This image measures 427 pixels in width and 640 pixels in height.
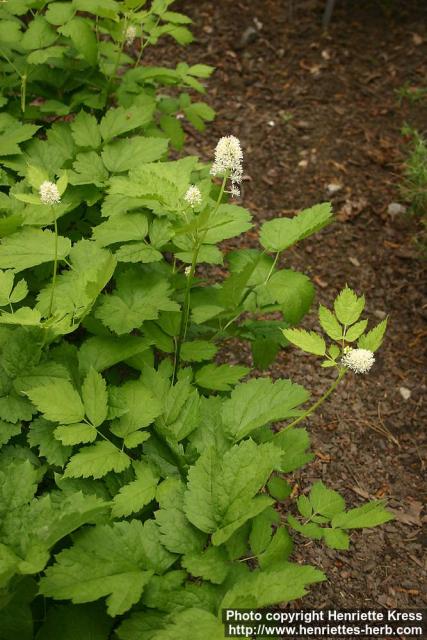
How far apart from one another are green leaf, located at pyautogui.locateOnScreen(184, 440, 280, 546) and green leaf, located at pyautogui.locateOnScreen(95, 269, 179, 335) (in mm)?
465

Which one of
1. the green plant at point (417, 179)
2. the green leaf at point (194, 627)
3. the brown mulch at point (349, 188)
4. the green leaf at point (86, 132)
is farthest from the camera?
the green plant at point (417, 179)

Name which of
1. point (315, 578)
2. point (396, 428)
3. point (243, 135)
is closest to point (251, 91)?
point (243, 135)

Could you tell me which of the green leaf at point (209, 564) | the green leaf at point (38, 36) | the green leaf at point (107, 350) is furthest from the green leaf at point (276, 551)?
the green leaf at point (38, 36)

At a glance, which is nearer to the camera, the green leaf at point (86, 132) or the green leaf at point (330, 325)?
the green leaf at point (330, 325)

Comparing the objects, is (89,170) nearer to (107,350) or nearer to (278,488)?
(107,350)

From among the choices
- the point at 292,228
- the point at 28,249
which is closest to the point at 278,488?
the point at 292,228

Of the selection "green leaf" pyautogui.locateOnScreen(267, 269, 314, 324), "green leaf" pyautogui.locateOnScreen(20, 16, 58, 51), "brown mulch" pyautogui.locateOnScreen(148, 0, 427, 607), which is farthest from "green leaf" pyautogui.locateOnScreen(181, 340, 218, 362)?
"green leaf" pyautogui.locateOnScreen(20, 16, 58, 51)

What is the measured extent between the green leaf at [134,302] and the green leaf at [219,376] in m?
0.23

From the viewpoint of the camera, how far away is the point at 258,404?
161 centimetres

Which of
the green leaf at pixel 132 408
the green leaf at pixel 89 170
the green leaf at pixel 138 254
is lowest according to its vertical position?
the green leaf at pixel 132 408

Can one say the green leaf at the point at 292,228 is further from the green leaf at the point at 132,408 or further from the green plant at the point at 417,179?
the green plant at the point at 417,179

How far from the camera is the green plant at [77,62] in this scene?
2176 mm

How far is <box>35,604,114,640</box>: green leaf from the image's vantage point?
132 centimetres

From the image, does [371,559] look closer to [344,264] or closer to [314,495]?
[314,495]
